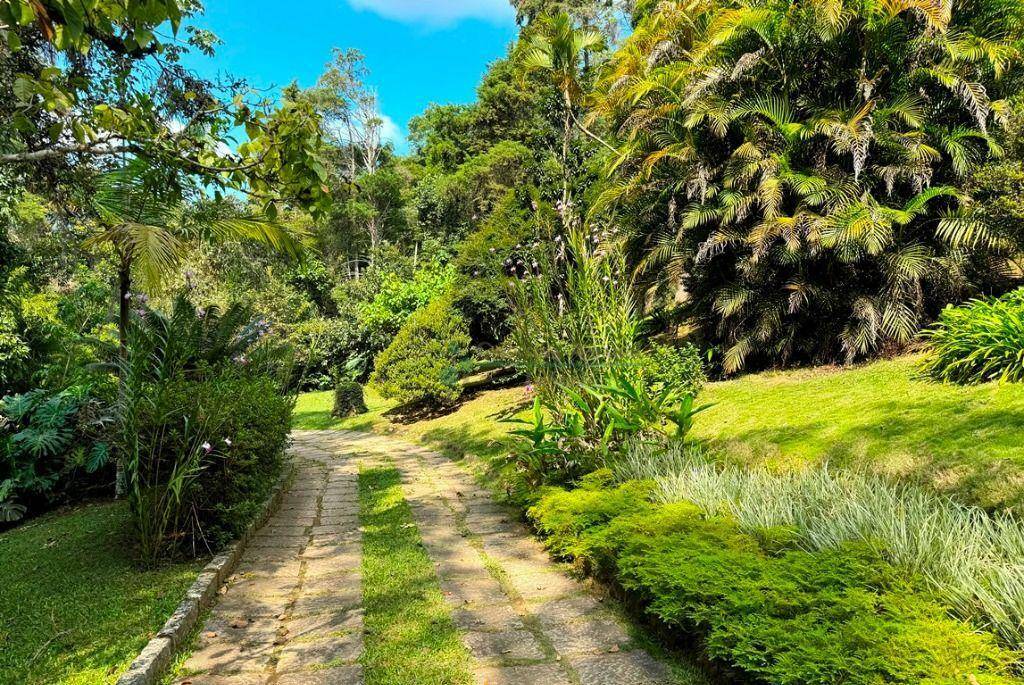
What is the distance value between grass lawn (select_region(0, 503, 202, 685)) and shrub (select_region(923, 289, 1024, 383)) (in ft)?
20.3

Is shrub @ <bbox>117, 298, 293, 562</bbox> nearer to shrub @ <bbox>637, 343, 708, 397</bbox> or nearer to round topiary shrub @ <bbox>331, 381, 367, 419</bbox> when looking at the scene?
shrub @ <bbox>637, 343, 708, 397</bbox>

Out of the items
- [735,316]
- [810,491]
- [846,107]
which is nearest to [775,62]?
Result: [846,107]

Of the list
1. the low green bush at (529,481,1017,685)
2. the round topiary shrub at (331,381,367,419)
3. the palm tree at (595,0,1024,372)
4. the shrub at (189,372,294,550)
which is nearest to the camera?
the low green bush at (529,481,1017,685)

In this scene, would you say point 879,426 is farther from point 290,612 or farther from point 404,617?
point 290,612

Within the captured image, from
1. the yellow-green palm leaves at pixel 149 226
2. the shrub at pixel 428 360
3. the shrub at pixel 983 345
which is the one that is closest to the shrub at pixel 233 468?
the yellow-green palm leaves at pixel 149 226

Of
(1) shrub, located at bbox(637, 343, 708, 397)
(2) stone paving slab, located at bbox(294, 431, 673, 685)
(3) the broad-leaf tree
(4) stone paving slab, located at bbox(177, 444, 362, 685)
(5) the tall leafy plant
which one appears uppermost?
(3) the broad-leaf tree

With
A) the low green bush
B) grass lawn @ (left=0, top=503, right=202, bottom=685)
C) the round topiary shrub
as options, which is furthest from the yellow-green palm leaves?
the round topiary shrub

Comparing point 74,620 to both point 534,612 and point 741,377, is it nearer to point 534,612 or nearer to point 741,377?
point 534,612

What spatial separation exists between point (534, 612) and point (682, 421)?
2188 millimetres

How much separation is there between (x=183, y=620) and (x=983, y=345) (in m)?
6.26

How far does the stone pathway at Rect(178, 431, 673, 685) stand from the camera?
2.49m

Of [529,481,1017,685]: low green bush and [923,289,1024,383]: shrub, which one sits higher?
[923,289,1024,383]: shrub

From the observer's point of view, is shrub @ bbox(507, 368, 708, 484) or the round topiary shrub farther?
the round topiary shrub

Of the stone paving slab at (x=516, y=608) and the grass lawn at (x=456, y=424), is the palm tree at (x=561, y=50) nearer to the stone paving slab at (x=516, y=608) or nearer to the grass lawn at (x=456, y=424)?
the grass lawn at (x=456, y=424)
